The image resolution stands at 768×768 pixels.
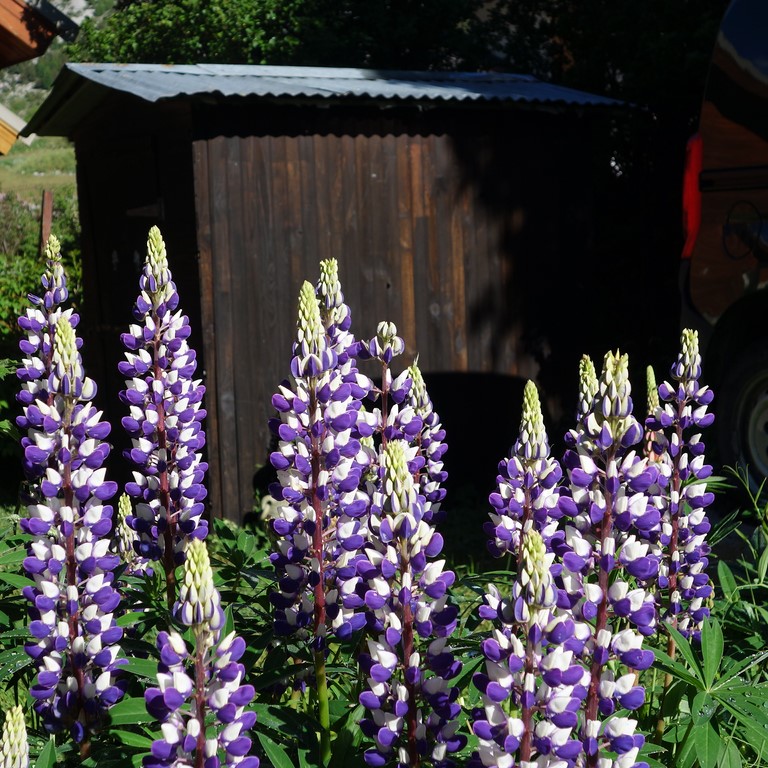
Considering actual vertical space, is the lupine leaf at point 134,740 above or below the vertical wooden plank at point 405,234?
below

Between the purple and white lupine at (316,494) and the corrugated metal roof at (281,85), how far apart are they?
15.5 feet

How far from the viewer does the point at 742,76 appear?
254 inches

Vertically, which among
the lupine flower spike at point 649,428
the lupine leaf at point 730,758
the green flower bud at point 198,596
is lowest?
the lupine leaf at point 730,758

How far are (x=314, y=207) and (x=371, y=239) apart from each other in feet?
1.68

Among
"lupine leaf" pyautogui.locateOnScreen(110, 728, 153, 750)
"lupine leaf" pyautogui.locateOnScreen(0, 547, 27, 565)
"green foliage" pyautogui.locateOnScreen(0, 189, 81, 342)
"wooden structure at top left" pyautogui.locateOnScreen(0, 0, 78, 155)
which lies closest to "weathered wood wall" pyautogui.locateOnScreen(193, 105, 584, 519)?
"green foliage" pyautogui.locateOnScreen(0, 189, 81, 342)

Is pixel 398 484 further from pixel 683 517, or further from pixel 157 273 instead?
pixel 683 517

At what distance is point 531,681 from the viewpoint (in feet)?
5.97

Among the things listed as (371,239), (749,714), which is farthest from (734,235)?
(749,714)

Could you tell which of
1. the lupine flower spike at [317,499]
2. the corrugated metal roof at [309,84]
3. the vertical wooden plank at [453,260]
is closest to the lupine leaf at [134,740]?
the lupine flower spike at [317,499]

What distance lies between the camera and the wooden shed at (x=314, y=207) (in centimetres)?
749

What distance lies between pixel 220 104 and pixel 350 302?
1.64m

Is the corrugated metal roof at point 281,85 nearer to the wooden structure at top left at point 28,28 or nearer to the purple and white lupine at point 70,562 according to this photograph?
the wooden structure at top left at point 28,28

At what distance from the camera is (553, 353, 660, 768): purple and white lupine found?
2.00 metres

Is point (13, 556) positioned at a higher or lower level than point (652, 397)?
lower
